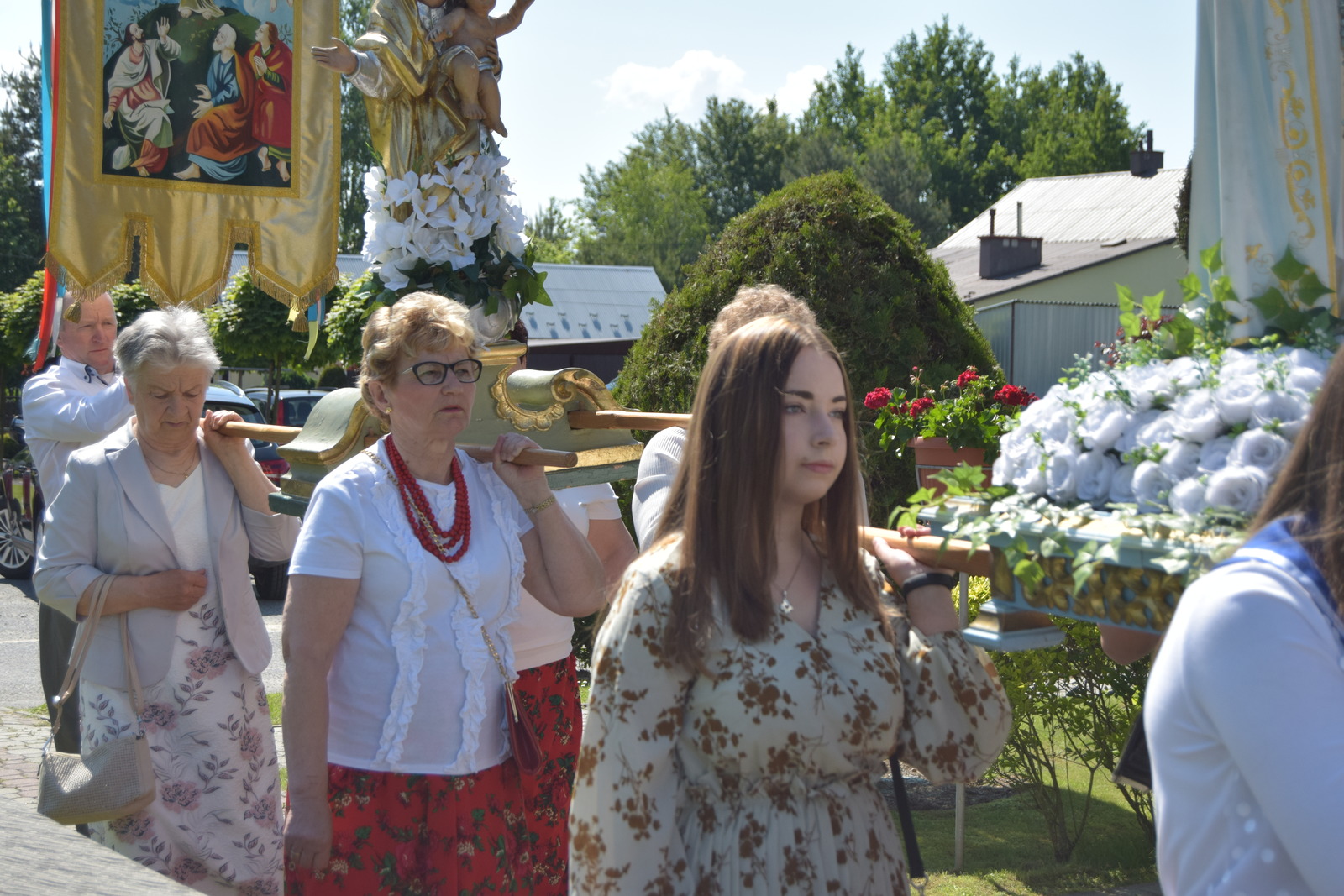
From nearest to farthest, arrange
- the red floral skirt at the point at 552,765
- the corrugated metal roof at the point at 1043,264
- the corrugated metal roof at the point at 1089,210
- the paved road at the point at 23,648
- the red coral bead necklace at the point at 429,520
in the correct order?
the red coral bead necklace at the point at 429,520 → the red floral skirt at the point at 552,765 → the paved road at the point at 23,648 → the corrugated metal roof at the point at 1043,264 → the corrugated metal roof at the point at 1089,210

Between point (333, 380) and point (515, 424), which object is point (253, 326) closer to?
point (333, 380)

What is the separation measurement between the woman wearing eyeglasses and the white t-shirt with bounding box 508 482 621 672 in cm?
37

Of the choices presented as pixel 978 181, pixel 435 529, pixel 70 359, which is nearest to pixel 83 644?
pixel 435 529

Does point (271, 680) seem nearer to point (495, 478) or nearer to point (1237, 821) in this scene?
point (495, 478)

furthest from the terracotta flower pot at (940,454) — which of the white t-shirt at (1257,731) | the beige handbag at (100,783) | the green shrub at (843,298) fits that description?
the beige handbag at (100,783)

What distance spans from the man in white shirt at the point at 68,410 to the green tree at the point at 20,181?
32813 mm

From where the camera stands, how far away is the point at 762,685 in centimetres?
186

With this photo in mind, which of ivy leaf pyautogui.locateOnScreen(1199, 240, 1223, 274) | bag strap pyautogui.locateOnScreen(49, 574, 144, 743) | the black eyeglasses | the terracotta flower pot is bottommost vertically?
bag strap pyautogui.locateOnScreen(49, 574, 144, 743)

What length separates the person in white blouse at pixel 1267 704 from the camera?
4.40 ft

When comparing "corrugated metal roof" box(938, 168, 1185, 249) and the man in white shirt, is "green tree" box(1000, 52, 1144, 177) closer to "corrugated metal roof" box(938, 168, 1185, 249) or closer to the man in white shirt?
A: "corrugated metal roof" box(938, 168, 1185, 249)

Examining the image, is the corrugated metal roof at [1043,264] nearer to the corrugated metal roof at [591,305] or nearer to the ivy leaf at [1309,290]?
the corrugated metal roof at [591,305]

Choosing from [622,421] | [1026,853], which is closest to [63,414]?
[622,421]

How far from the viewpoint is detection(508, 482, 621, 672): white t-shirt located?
3.28 m

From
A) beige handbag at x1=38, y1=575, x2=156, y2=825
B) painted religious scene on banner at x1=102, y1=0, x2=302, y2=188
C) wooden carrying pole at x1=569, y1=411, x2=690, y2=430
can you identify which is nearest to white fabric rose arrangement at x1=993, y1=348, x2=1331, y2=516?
wooden carrying pole at x1=569, y1=411, x2=690, y2=430
